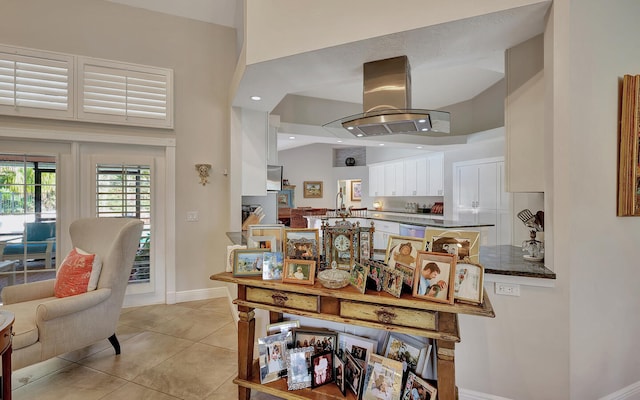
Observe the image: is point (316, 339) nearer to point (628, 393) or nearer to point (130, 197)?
point (628, 393)

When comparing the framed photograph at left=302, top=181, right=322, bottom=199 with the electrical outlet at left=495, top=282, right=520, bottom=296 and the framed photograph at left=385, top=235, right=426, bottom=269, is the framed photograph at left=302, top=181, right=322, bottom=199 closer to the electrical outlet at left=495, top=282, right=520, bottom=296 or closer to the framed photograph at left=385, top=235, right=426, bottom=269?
the electrical outlet at left=495, top=282, right=520, bottom=296

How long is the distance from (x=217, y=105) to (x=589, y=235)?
3.86 metres

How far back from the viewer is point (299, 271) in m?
1.55

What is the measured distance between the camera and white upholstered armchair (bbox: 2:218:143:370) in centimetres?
195

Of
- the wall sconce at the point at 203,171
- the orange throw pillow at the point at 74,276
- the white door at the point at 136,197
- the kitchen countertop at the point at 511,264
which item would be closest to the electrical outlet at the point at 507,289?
the kitchen countertop at the point at 511,264

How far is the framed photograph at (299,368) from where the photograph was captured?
161 centimetres

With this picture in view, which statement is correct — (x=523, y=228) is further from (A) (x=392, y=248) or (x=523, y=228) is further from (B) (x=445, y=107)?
(B) (x=445, y=107)

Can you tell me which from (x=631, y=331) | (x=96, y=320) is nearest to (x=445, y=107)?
(x=631, y=331)

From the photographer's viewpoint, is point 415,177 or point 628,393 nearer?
point 628,393

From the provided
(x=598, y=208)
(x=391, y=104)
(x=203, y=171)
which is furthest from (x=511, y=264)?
(x=203, y=171)

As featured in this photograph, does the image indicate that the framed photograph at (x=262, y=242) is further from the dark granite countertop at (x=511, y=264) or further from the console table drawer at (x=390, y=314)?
the dark granite countertop at (x=511, y=264)

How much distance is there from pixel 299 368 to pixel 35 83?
3833 mm

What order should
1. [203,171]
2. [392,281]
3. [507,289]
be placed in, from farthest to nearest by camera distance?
[203,171] < [507,289] < [392,281]

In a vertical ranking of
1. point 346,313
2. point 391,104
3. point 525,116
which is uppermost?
point 391,104
